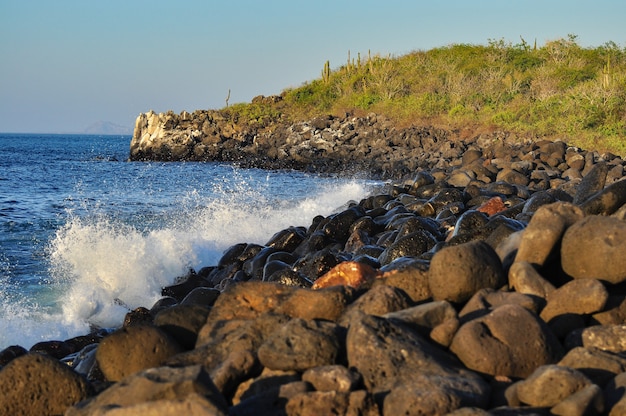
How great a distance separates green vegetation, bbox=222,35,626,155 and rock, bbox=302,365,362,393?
20.4 metres

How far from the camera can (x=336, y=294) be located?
4.55m

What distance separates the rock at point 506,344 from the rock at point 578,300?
401 millimetres

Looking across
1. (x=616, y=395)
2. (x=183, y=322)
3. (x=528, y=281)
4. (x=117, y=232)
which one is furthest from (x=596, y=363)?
(x=117, y=232)

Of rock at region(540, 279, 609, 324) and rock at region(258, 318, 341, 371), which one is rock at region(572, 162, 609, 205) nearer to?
rock at region(540, 279, 609, 324)

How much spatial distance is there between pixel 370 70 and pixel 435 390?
41193mm

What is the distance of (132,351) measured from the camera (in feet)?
14.3

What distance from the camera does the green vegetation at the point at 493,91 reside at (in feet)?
83.7

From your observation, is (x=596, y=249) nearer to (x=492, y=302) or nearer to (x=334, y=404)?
(x=492, y=302)

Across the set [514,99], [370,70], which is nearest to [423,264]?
[514,99]

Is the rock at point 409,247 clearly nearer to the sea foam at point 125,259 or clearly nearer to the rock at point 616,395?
the sea foam at point 125,259

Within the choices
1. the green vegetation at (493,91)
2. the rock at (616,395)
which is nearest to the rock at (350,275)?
the rock at (616,395)

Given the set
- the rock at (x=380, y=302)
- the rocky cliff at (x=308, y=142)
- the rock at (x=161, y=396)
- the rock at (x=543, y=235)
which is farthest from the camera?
the rocky cliff at (x=308, y=142)

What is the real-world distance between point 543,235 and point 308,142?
30511 millimetres

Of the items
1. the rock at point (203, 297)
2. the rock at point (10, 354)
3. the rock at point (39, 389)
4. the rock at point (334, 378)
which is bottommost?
the rock at point (10, 354)
